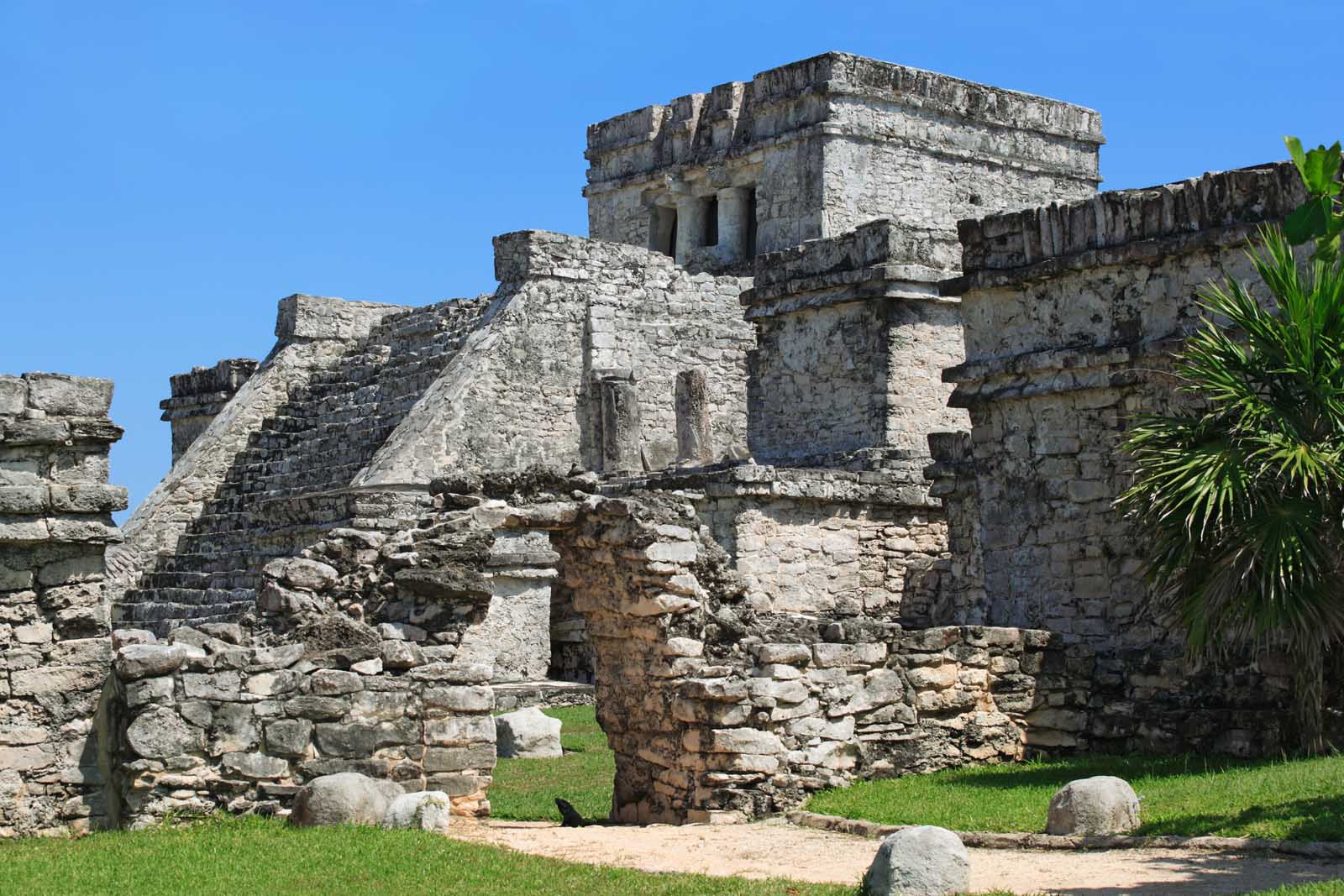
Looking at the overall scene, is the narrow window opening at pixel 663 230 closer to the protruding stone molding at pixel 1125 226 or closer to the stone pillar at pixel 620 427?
the stone pillar at pixel 620 427

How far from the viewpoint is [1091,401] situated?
40.6ft

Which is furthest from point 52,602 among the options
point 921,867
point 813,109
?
point 813,109

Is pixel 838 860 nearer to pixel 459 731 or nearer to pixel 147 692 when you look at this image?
pixel 459 731

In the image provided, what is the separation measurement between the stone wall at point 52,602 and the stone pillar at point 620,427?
1188cm

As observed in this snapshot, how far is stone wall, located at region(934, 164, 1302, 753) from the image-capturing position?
1130cm

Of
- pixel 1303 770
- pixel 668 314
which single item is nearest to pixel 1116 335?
pixel 1303 770

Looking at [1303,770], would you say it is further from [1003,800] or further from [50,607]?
[50,607]

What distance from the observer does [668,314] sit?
22.8m

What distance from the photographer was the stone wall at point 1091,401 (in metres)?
A: 11.3

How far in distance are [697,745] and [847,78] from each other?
625 inches

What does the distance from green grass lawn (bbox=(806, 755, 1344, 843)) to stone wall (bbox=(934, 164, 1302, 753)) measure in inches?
22.5

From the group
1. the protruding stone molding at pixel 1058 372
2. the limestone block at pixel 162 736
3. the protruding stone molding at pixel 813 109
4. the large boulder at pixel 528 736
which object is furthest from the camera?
the protruding stone molding at pixel 813 109

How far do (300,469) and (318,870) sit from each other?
573 inches

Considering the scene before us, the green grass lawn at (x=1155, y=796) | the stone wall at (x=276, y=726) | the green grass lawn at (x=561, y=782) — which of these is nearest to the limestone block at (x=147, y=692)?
the stone wall at (x=276, y=726)
